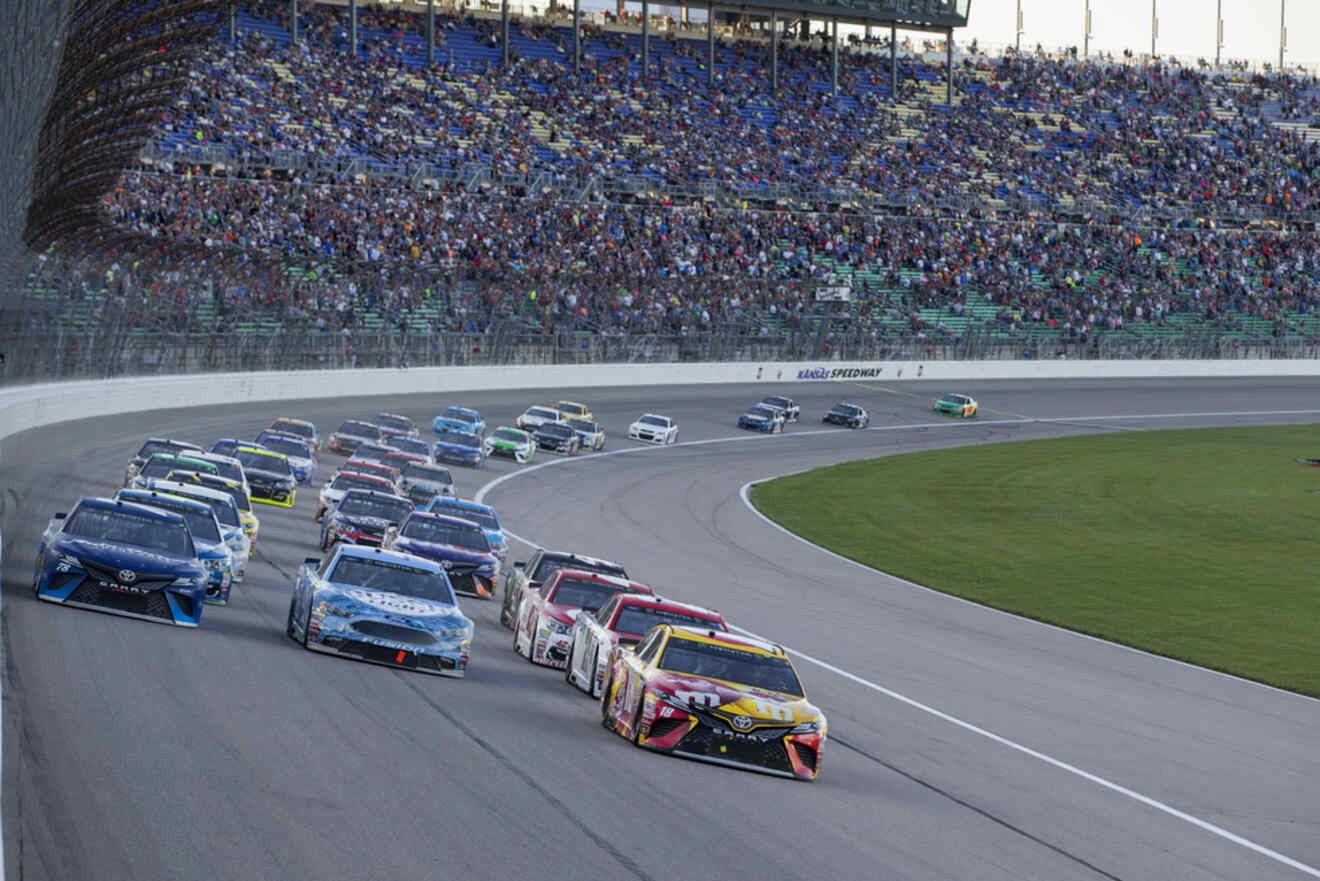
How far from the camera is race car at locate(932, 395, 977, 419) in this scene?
7338cm

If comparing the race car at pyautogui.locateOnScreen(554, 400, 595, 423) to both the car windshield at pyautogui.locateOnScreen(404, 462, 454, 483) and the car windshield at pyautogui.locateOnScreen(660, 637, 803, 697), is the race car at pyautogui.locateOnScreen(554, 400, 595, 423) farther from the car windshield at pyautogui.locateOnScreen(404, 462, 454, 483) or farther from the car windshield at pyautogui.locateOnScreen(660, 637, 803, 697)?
the car windshield at pyautogui.locateOnScreen(660, 637, 803, 697)

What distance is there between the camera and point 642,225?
75625mm

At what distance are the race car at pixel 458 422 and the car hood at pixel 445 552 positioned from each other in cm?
2624

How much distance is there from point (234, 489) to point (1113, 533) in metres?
23.9

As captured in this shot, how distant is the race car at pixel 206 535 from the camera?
20984 millimetres

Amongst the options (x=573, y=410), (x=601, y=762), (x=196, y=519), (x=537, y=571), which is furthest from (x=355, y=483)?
(x=573, y=410)

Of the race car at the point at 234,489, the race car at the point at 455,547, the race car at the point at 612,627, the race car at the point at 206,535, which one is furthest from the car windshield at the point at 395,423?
the race car at the point at 612,627

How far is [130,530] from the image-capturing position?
1916cm

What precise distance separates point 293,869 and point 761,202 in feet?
244

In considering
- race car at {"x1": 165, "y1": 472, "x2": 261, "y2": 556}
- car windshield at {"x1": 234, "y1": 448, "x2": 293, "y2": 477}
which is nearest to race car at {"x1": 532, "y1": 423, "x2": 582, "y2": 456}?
car windshield at {"x1": 234, "y1": 448, "x2": 293, "y2": 477}

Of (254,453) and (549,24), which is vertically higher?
(549,24)

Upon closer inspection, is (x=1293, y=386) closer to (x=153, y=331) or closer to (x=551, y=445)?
(x=551, y=445)

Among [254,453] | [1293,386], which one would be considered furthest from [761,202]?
[254,453]

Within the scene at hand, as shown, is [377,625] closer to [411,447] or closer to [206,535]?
[206,535]
